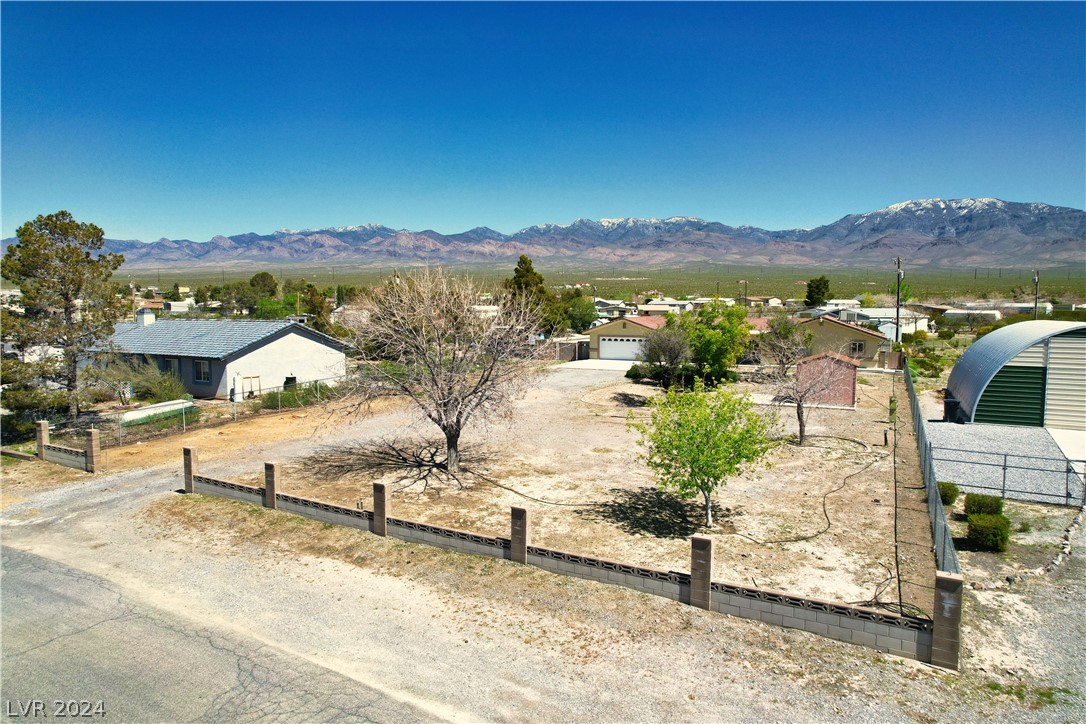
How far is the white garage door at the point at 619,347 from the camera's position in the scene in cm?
5209

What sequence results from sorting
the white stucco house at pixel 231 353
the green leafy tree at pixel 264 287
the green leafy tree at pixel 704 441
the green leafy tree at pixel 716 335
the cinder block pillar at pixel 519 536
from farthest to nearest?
1. the green leafy tree at pixel 264 287
2. the green leafy tree at pixel 716 335
3. the white stucco house at pixel 231 353
4. the green leafy tree at pixel 704 441
5. the cinder block pillar at pixel 519 536

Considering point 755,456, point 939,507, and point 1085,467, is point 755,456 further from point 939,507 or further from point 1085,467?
point 1085,467

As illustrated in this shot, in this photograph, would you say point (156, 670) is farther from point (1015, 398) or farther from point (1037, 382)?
point (1037, 382)

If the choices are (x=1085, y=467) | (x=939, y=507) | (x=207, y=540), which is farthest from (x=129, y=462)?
(x=1085, y=467)

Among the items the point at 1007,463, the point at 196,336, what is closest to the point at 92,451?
the point at 196,336

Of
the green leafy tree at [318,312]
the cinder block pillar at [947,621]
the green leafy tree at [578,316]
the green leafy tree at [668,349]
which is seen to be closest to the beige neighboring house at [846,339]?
the green leafy tree at [668,349]

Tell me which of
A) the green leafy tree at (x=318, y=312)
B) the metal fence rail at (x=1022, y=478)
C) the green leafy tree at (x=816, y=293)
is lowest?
the metal fence rail at (x=1022, y=478)

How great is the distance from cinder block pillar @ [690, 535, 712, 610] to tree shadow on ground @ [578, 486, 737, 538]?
11.6 ft

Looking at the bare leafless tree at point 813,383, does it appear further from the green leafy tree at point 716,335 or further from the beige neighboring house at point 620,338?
the beige neighboring house at point 620,338

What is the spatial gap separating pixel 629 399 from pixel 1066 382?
18.2m

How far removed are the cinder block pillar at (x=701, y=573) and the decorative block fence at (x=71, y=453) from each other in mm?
19390

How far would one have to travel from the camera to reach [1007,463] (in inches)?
826

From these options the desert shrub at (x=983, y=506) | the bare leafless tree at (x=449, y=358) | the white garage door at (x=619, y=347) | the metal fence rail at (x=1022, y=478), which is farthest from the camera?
the white garage door at (x=619, y=347)

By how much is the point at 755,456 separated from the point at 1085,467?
1206cm
